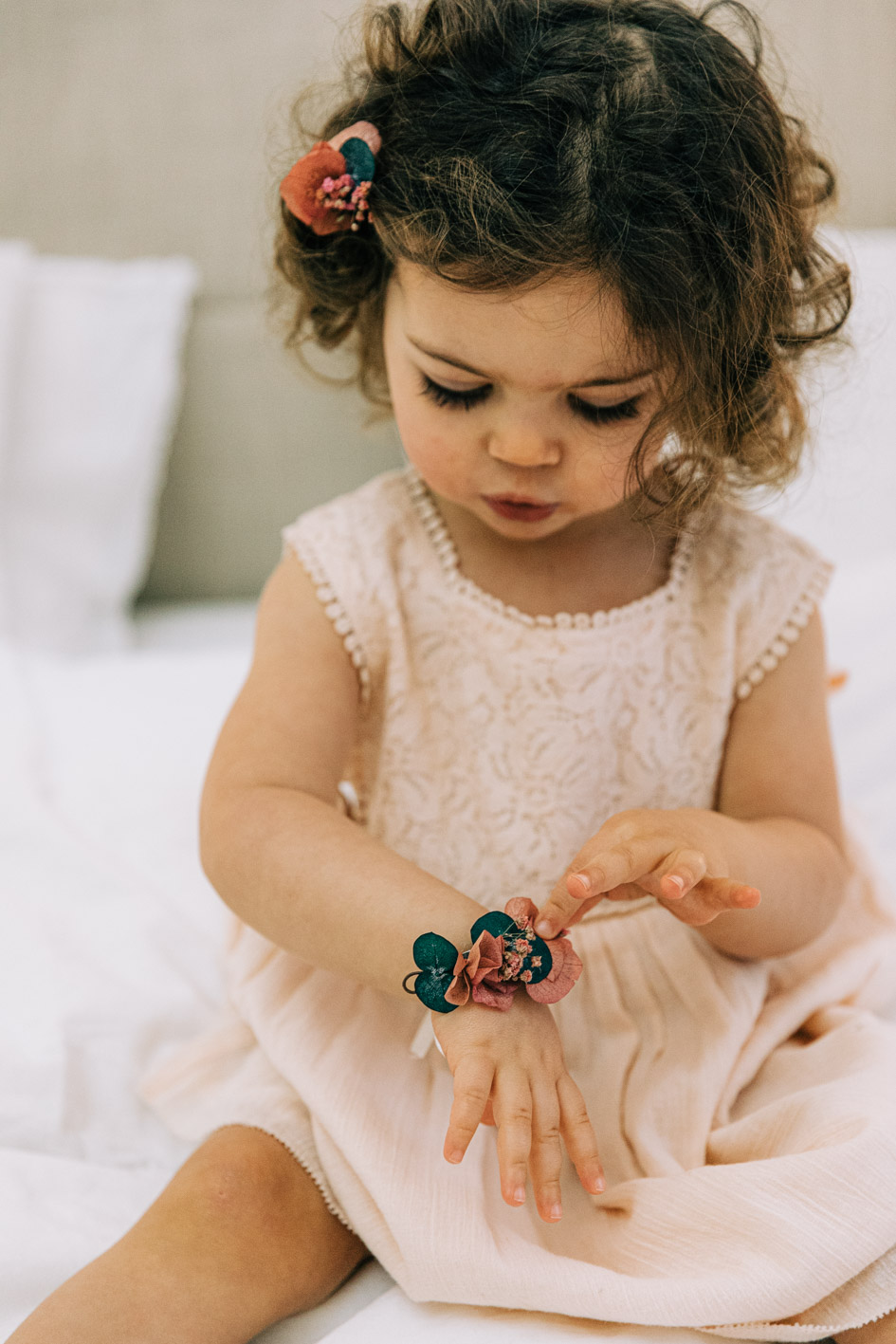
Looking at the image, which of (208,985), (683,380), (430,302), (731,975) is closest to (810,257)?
(683,380)

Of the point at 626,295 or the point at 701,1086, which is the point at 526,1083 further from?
→ the point at 626,295

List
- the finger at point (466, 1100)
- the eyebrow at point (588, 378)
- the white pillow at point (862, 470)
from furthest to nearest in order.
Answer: the white pillow at point (862, 470)
the eyebrow at point (588, 378)
the finger at point (466, 1100)

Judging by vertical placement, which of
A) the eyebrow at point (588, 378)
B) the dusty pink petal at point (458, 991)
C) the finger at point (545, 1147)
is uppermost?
the eyebrow at point (588, 378)

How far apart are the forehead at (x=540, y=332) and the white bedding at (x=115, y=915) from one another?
49 centimetres

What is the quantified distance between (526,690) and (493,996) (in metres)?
0.28

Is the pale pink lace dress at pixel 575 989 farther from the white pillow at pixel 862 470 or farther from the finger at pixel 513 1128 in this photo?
the white pillow at pixel 862 470

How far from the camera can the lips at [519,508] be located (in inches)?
28.5

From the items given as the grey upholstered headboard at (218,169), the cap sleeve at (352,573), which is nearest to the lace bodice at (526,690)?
the cap sleeve at (352,573)

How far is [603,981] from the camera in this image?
79 centimetres

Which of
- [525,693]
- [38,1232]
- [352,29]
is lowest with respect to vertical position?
[38,1232]

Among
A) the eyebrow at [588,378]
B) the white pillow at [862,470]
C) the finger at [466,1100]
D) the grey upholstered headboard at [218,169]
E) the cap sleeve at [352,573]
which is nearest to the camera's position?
the finger at [466,1100]

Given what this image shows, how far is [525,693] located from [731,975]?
0.24 m

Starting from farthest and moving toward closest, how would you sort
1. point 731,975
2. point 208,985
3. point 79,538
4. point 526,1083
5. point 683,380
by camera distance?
point 79,538 < point 208,985 < point 731,975 < point 683,380 < point 526,1083

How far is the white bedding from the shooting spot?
66cm
